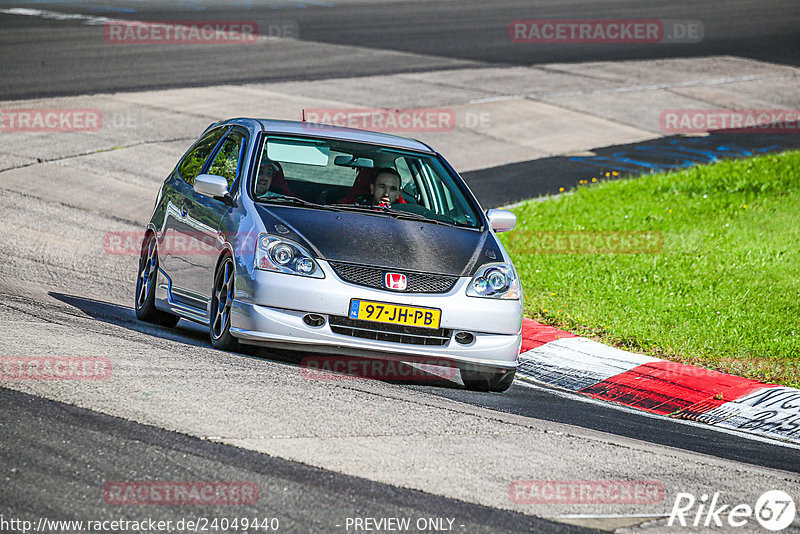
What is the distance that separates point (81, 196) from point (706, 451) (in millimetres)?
10093

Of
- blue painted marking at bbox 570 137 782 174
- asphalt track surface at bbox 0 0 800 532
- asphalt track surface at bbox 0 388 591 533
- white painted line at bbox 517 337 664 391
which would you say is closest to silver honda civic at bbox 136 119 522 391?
asphalt track surface at bbox 0 0 800 532

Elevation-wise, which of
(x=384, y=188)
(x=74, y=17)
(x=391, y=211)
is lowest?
(x=391, y=211)

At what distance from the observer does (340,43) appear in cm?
2917

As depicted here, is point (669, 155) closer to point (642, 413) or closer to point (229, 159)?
point (642, 413)

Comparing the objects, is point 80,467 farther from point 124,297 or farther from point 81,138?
point 81,138

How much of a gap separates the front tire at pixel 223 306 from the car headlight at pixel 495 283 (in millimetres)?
1600

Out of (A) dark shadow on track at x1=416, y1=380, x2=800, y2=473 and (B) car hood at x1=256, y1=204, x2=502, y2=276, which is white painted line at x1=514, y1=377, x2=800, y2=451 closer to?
(A) dark shadow on track at x1=416, y1=380, x2=800, y2=473

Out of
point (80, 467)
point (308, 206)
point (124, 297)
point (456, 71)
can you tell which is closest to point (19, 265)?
point (124, 297)

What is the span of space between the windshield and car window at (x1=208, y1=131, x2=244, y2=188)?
247 millimetres

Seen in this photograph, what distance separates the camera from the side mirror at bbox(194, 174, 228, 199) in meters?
8.14

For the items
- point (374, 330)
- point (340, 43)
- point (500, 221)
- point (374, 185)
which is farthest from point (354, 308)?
point (340, 43)

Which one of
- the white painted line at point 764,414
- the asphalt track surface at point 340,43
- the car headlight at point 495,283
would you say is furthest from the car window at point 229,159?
the asphalt track surface at point 340,43

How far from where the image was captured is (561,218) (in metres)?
14.9

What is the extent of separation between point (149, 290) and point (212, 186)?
1608 mm
